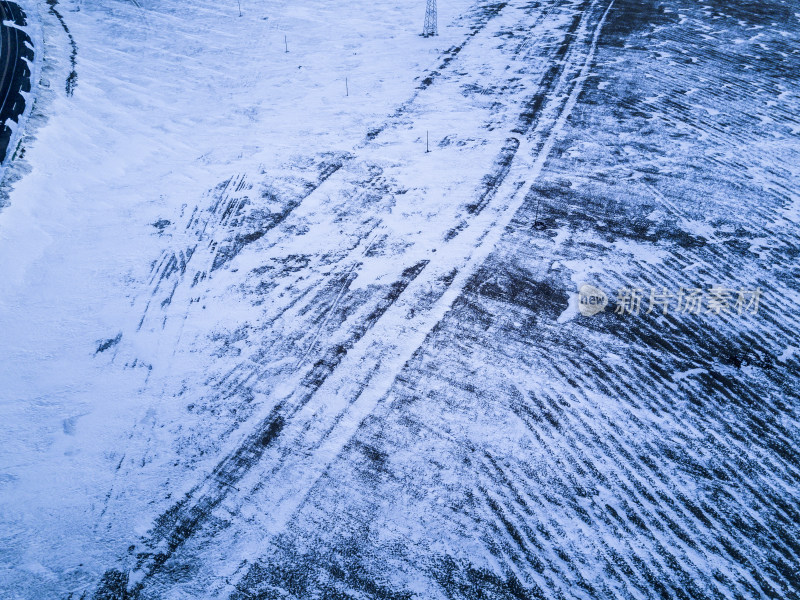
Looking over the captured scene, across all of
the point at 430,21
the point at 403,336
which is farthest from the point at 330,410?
the point at 430,21

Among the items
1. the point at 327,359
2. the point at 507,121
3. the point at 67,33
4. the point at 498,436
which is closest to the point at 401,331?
the point at 327,359

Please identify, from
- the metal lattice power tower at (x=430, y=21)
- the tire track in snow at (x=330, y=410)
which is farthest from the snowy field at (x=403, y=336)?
the metal lattice power tower at (x=430, y=21)

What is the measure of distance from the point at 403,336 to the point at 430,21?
25.1 feet

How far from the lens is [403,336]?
168 inches

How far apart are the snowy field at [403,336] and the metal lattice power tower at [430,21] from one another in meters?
1.90

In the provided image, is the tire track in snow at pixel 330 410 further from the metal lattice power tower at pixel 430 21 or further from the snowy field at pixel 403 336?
the metal lattice power tower at pixel 430 21

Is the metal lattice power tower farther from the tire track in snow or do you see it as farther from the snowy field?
the tire track in snow

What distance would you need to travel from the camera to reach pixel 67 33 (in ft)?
30.1

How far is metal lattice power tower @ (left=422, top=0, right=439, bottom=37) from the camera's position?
352 inches

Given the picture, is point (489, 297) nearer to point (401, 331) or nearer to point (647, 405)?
point (401, 331)

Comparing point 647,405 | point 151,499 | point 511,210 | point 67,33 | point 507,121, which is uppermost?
point 67,33

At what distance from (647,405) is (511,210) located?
8.78ft

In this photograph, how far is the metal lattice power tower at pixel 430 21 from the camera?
29.3ft

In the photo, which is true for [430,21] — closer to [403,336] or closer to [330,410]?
[403,336]
